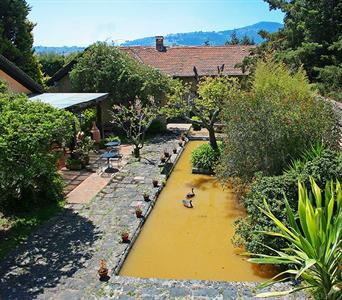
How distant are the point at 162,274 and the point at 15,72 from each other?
14.1 meters

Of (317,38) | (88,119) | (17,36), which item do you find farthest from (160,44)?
(317,38)

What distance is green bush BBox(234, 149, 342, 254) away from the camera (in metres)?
10.7

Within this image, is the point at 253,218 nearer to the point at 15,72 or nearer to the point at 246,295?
the point at 246,295

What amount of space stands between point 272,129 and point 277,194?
3.20 m

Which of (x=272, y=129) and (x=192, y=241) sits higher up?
(x=272, y=129)

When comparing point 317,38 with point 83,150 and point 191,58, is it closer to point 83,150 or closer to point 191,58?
point 191,58

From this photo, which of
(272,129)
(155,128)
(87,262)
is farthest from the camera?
(155,128)

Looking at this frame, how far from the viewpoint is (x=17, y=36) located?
108 ft

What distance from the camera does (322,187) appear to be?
11242mm

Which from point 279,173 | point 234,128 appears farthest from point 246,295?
point 234,128

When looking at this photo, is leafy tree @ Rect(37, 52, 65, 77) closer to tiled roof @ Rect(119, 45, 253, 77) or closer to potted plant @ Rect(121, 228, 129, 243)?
tiled roof @ Rect(119, 45, 253, 77)

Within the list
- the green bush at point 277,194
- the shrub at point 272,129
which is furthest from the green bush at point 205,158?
the green bush at point 277,194

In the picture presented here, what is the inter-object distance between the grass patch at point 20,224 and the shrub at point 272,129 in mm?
6582

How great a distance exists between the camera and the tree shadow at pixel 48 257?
383 inches
